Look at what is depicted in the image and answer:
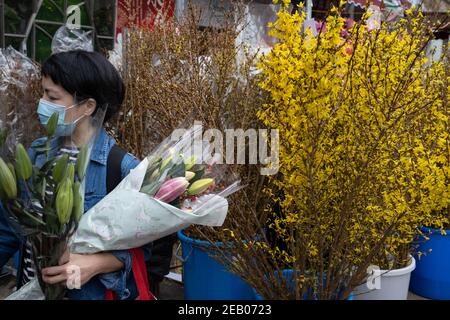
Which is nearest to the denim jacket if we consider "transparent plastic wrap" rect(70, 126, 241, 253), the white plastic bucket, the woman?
the woman

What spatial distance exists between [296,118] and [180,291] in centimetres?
201

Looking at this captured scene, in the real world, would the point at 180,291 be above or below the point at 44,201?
below

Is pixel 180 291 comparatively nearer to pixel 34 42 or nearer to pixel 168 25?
pixel 168 25

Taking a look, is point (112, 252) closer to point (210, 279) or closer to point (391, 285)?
point (210, 279)

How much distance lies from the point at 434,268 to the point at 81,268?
9.03 feet

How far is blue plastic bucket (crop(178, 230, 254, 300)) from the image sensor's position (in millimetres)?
2633

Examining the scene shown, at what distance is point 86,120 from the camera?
1.51 meters

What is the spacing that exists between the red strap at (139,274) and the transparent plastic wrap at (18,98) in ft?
1.55

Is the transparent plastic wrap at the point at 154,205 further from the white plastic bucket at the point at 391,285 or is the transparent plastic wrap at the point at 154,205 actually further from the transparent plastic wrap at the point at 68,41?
the transparent plastic wrap at the point at 68,41

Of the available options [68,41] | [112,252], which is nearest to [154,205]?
[112,252]

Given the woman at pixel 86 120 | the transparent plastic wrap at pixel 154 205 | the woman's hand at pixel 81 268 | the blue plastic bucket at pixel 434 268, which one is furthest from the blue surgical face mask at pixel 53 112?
the blue plastic bucket at pixel 434 268

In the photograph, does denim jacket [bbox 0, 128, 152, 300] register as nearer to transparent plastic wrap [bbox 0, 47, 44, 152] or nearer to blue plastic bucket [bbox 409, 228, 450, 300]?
transparent plastic wrap [bbox 0, 47, 44, 152]

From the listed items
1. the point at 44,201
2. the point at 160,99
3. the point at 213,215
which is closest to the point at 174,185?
the point at 213,215
